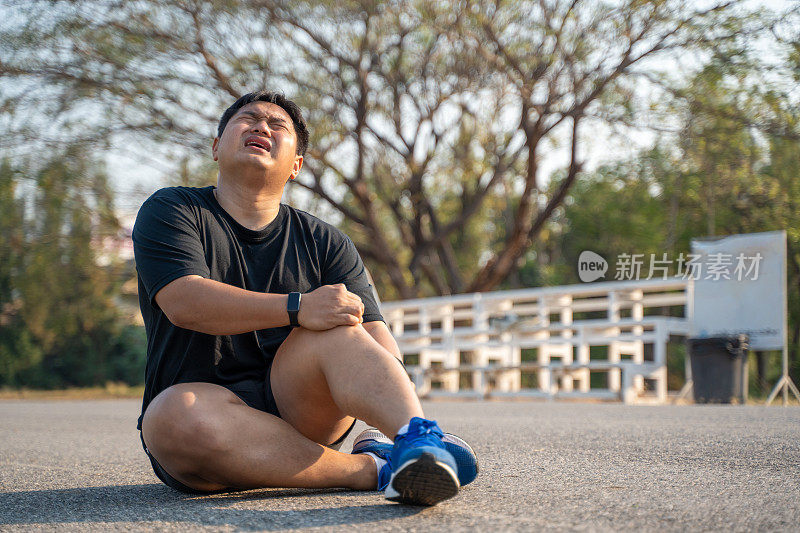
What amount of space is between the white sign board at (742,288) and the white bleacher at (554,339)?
0.86 feet

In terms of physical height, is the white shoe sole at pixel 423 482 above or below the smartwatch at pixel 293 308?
below

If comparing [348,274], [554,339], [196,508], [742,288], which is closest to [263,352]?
[348,274]

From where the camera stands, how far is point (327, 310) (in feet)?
6.50

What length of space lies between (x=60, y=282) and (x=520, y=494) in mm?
16683

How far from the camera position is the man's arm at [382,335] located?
2.22 m

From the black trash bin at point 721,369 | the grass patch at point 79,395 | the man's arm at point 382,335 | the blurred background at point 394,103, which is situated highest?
the blurred background at point 394,103

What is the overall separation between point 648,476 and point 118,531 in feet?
4.87

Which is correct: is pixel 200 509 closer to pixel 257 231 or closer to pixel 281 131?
pixel 257 231

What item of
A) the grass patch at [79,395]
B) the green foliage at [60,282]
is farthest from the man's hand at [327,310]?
the grass patch at [79,395]

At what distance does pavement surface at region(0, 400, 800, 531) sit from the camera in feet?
5.44

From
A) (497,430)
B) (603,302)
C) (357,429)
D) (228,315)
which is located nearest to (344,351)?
(228,315)

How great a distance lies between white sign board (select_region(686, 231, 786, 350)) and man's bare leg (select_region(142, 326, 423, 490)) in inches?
289

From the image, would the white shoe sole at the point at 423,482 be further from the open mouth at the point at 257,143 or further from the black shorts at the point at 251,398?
the open mouth at the point at 257,143

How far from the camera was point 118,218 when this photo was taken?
13.8 metres
